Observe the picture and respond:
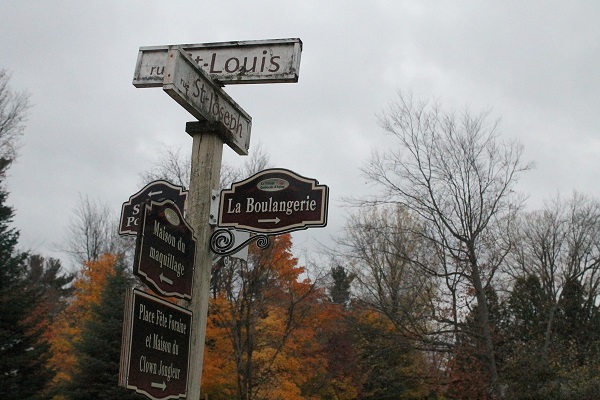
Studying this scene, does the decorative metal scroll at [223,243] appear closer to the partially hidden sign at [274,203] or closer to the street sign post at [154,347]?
the partially hidden sign at [274,203]

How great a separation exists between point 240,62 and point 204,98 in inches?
16.4

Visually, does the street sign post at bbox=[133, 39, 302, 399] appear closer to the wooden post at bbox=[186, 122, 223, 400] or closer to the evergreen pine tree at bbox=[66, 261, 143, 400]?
the wooden post at bbox=[186, 122, 223, 400]

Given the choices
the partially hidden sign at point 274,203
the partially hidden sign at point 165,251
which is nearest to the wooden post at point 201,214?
the partially hidden sign at point 274,203

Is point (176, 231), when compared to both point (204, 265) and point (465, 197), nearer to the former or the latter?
point (204, 265)

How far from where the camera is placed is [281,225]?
4051 mm

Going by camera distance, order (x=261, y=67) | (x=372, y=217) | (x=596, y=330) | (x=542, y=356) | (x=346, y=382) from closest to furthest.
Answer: (x=261, y=67), (x=542, y=356), (x=346, y=382), (x=596, y=330), (x=372, y=217)

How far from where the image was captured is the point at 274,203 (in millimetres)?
4094

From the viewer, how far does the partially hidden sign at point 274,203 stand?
13.1 feet

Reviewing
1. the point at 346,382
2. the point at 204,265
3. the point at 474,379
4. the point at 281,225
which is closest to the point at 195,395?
the point at 204,265

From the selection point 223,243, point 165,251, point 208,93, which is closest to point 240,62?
point 208,93

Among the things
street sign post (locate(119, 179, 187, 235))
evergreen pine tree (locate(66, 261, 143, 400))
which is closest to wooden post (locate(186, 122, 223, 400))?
street sign post (locate(119, 179, 187, 235))

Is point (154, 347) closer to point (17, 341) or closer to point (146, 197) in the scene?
point (146, 197)

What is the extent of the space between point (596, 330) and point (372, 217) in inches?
446

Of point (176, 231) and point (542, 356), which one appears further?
point (542, 356)
